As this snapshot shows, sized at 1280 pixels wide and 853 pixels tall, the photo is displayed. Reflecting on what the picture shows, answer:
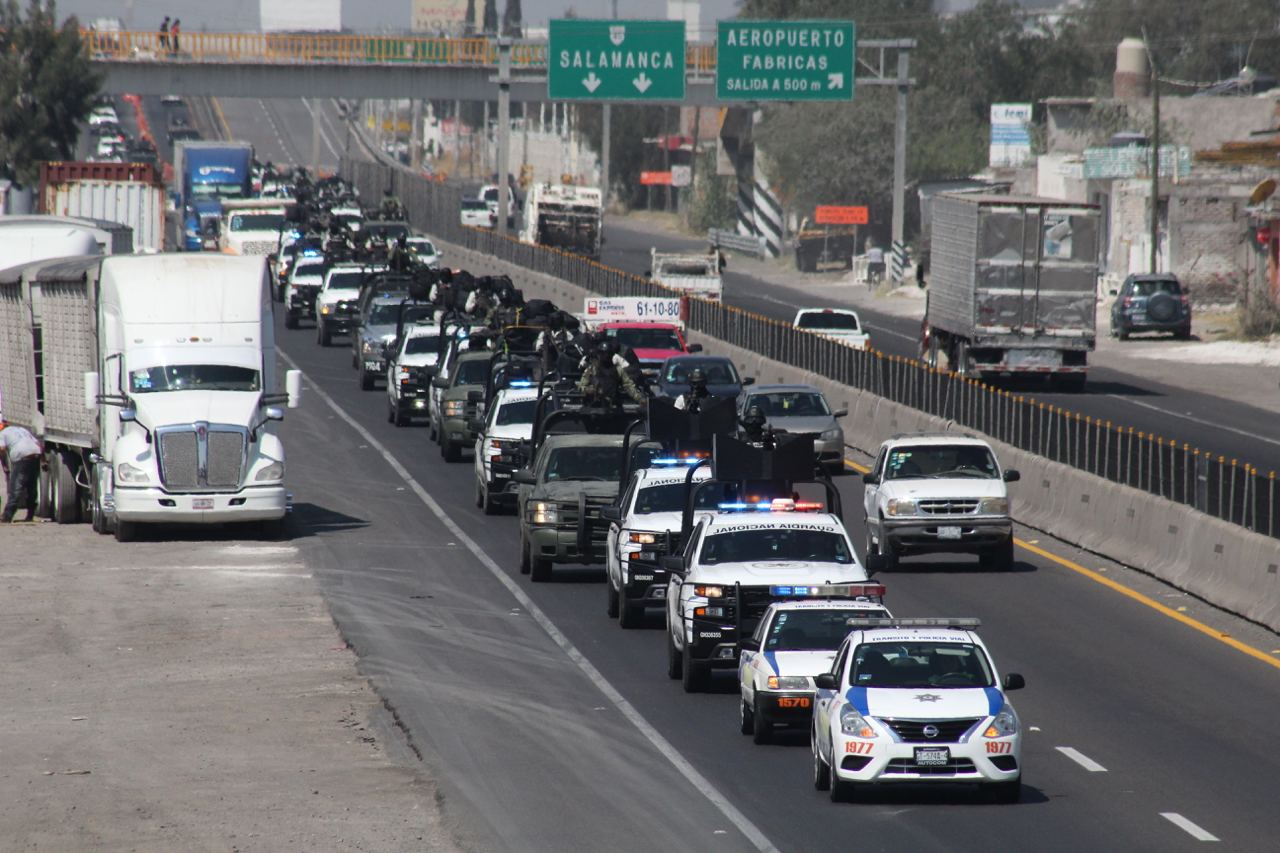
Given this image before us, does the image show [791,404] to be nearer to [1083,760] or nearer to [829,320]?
[829,320]

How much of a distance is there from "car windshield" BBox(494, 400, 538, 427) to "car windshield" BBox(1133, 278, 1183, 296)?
3565 centimetres

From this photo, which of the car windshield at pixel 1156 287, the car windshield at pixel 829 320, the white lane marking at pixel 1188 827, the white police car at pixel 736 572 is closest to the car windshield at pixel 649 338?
the car windshield at pixel 829 320

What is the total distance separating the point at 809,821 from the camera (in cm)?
1579

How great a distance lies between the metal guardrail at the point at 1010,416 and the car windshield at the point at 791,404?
220 cm

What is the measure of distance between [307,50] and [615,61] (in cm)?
1666

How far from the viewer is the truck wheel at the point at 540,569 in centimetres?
2739

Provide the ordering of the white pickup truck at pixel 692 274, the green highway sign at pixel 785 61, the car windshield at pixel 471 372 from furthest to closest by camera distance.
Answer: the green highway sign at pixel 785 61
the white pickup truck at pixel 692 274
the car windshield at pixel 471 372

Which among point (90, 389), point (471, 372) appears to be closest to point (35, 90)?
point (471, 372)

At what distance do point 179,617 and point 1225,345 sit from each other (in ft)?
143

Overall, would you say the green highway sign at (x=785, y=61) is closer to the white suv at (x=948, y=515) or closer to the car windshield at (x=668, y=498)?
the white suv at (x=948, y=515)

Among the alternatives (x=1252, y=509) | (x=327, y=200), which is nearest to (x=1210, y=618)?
(x=1252, y=509)

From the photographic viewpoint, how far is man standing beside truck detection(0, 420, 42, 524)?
3419 centimetres

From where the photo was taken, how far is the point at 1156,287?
218ft

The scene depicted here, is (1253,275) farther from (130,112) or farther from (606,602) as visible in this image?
(130,112)
